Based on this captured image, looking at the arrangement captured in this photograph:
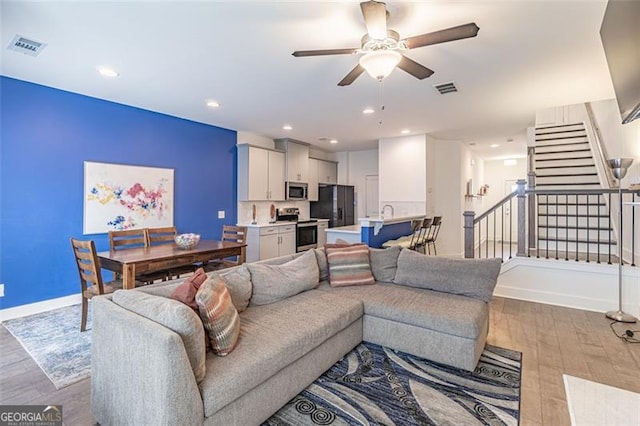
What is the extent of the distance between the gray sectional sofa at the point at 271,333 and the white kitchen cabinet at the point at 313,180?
4346 millimetres

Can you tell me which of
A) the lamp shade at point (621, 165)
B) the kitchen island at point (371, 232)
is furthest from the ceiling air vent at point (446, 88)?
the lamp shade at point (621, 165)

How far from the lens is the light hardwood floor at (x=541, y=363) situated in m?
2.05

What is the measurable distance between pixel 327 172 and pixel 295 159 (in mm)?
1587

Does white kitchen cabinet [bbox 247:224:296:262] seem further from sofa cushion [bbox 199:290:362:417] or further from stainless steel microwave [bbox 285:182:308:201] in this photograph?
sofa cushion [bbox 199:290:362:417]

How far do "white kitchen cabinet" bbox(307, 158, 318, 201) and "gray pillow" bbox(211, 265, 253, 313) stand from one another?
5.15 meters

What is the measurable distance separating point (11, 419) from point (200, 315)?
4.17 feet

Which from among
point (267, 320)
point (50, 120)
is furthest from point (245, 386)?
point (50, 120)

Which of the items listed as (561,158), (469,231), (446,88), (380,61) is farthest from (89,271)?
(561,158)

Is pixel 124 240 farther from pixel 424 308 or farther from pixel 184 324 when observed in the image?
pixel 424 308

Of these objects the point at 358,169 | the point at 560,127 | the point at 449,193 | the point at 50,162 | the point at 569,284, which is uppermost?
the point at 560,127

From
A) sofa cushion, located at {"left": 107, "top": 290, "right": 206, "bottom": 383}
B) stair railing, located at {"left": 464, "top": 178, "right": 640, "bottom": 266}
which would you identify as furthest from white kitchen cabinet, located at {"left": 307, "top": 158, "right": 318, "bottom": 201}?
sofa cushion, located at {"left": 107, "top": 290, "right": 206, "bottom": 383}

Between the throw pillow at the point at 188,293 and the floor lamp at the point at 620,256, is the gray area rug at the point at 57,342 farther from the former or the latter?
the floor lamp at the point at 620,256

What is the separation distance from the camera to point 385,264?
339cm

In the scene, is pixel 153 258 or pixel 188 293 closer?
pixel 188 293
